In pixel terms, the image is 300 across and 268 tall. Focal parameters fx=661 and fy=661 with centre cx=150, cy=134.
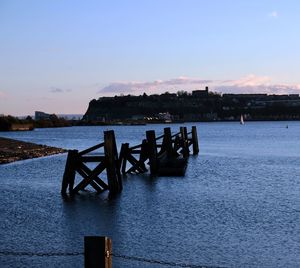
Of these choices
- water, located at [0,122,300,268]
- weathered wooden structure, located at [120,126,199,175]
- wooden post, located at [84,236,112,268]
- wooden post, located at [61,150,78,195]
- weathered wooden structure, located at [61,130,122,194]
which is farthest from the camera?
weathered wooden structure, located at [120,126,199,175]

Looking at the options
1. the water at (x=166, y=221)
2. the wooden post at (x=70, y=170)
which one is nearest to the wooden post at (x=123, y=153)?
the water at (x=166, y=221)

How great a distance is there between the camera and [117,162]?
2850 centimetres

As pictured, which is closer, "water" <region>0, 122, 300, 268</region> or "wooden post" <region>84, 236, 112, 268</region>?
→ "wooden post" <region>84, 236, 112, 268</region>

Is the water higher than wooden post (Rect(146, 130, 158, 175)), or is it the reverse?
wooden post (Rect(146, 130, 158, 175))

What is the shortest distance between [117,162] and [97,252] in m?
19.2

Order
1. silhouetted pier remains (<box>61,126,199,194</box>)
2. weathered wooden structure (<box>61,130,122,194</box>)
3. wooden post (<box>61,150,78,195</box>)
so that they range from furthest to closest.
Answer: wooden post (<box>61,150,78,195</box>) < silhouetted pier remains (<box>61,126,199,194</box>) < weathered wooden structure (<box>61,130,122,194</box>)

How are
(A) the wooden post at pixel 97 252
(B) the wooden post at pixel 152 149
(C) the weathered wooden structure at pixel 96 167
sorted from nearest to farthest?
(A) the wooden post at pixel 97 252, (C) the weathered wooden structure at pixel 96 167, (B) the wooden post at pixel 152 149

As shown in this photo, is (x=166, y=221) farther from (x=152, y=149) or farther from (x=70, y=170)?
(x=152, y=149)

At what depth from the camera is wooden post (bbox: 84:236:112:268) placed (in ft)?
30.2

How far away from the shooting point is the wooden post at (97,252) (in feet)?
30.2

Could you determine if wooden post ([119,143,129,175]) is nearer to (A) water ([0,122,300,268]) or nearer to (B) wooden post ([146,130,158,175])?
(B) wooden post ([146,130,158,175])

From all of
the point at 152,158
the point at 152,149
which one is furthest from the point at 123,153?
the point at 152,149

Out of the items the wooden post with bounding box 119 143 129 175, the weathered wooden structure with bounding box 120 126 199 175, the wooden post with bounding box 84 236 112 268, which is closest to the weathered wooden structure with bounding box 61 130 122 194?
the weathered wooden structure with bounding box 120 126 199 175

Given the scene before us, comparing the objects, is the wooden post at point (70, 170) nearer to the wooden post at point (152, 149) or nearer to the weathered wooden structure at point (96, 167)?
the weathered wooden structure at point (96, 167)
